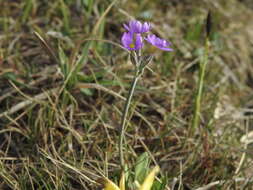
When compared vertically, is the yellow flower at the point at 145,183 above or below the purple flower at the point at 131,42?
below

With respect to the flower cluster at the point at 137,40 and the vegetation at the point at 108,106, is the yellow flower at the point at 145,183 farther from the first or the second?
the flower cluster at the point at 137,40

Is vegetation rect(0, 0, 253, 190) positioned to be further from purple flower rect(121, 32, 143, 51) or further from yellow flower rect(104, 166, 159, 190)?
purple flower rect(121, 32, 143, 51)

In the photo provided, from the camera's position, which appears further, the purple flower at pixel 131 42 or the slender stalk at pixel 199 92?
the slender stalk at pixel 199 92

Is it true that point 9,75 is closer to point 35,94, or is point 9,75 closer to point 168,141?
point 35,94

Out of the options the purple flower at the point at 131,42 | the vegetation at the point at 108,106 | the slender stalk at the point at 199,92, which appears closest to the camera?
the purple flower at the point at 131,42

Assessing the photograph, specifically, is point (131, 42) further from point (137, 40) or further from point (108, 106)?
point (108, 106)

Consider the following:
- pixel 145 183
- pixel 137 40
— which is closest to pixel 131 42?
pixel 137 40

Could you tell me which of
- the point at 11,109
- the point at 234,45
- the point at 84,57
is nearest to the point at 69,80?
the point at 84,57

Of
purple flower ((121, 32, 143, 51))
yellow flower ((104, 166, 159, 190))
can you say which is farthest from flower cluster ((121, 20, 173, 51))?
yellow flower ((104, 166, 159, 190))

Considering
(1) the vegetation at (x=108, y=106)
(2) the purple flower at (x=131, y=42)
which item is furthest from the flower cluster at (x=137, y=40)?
(1) the vegetation at (x=108, y=106)
